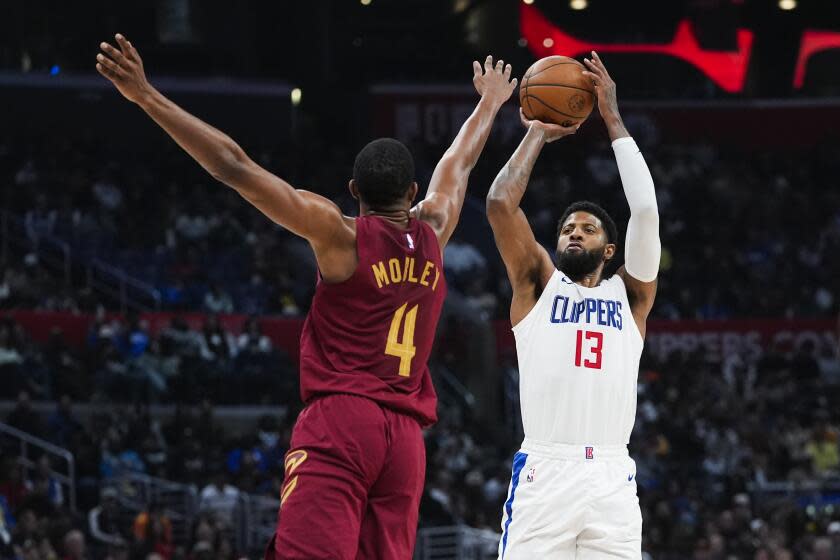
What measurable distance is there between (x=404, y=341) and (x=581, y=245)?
138 centimetres

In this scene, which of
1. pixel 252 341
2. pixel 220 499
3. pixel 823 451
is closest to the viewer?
pixel 220 499

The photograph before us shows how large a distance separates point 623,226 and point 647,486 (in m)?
7.29

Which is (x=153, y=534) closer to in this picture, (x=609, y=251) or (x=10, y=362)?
(x=10, y=362)

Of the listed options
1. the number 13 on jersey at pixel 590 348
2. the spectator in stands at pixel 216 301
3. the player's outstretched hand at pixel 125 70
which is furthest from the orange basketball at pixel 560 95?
the spectator in stands at pixel 216 301

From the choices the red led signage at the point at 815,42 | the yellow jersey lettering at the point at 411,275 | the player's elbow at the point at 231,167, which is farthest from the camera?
the red led signage at the point at 815,42

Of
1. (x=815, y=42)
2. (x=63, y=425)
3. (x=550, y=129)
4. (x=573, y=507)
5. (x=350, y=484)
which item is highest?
(x=815, y=42)

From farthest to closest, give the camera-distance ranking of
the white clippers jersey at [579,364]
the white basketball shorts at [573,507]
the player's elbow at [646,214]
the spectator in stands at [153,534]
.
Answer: the spectator in stands at [153,534], the player's elbow at [646,214], the white clippers jersey at [579,364], the white basketball shorts at [573,507]

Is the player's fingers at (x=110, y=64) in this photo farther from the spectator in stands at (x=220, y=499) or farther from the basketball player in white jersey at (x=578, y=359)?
the spectator in stands at (x=220, y=499)

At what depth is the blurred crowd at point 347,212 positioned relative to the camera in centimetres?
2352

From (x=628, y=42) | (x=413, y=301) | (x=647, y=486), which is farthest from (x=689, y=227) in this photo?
(x=413, y=301)

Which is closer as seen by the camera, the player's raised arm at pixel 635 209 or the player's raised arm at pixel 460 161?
the player's raised arm at pixel 460 161

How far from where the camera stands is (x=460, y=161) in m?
6.41

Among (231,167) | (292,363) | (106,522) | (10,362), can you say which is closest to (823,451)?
(292,363)

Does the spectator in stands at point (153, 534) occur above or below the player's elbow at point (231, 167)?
below
